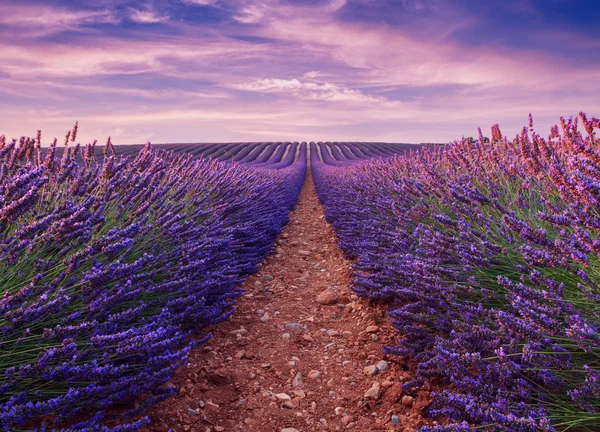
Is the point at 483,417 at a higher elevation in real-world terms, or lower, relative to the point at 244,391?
higher

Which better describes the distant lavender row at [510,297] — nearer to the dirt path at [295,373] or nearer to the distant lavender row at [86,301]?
the dirt path at [295,373]

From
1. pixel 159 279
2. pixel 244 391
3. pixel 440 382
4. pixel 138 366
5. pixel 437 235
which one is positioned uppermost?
pixel 437 235

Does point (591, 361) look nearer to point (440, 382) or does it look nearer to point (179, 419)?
point (440, 382)

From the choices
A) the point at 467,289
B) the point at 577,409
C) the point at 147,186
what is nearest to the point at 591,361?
the point at 577,409

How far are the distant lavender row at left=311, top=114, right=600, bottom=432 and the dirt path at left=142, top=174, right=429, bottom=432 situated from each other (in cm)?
21

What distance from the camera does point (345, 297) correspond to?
4152 millimetres

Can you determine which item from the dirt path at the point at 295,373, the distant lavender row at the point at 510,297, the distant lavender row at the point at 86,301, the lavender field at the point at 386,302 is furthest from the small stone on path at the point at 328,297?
the distant lavender row at the point at 86,301

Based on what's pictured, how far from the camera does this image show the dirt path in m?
2.27

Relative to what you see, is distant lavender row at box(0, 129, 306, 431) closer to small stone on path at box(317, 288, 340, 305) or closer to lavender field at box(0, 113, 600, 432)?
lavender field at box(0, 113, 600, 432)

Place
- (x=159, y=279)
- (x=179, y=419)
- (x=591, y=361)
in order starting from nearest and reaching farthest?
1. (x=591, y=361)
2. (x=179, y=419)
3. (x=159, y=279)

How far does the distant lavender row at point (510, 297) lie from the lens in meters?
1.56

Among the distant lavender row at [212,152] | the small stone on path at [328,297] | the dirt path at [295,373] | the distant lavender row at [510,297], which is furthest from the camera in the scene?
the distant lavender row at [212,152]

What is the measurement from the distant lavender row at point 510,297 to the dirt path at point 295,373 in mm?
212

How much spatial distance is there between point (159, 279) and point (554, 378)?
228 centimetres
